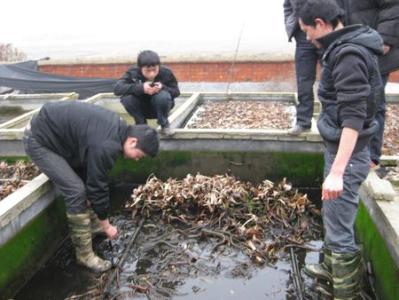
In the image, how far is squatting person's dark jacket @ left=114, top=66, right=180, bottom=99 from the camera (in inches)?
192

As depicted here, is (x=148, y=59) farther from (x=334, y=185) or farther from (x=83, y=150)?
(x=334, y=185)

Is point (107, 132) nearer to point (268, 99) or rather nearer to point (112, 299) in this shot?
point (112, 299)

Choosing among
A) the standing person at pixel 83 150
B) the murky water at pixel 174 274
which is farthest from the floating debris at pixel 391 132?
the standing person at pixel 83 150

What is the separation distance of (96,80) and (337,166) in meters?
8.44

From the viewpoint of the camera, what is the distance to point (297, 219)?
14.4 feet

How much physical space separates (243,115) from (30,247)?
4222 millimetres

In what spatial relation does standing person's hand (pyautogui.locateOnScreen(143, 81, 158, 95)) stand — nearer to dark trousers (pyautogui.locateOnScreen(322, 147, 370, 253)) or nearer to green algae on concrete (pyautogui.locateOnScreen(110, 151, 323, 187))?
green algae on concrete (pyautogui.locateOnScreen(110, 151, 323, 187))

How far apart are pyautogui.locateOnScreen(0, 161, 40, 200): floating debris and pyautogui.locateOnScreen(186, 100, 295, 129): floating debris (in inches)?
93.0

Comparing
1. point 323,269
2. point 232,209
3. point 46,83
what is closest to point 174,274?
point 232,209

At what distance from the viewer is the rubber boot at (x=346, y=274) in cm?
→ 281

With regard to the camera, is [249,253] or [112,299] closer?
[112,299]

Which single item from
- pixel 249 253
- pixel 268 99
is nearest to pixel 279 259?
Result: pixel 249 253

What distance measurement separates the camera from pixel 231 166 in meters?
5.16

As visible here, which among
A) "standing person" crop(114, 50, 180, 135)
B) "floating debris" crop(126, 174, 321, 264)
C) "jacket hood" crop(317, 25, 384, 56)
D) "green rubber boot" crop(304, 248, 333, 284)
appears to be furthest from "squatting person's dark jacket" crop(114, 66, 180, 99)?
"jacket hood" crop(317, 25, 384, 56)
